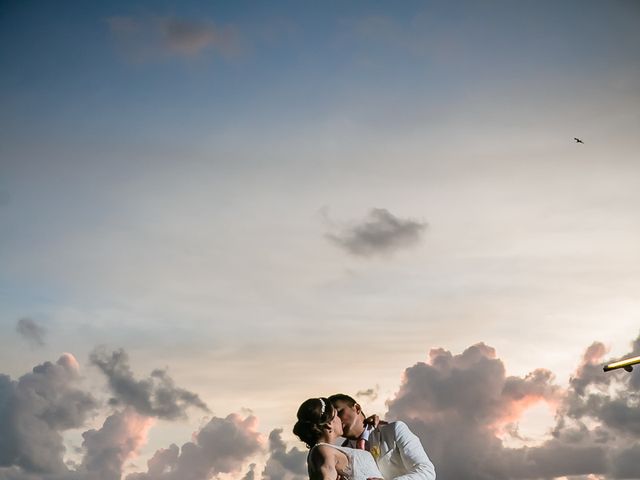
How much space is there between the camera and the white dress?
14.1 metres

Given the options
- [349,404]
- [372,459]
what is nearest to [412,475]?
[372,459]

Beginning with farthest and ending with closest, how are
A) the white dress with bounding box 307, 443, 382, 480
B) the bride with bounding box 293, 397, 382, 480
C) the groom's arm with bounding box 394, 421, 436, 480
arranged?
the groom's arm with bounding box 394, 421, 436, 480 → the white dress with bounding box 307, 443, 382, 480 → the bride with bounding box 293, 397, 382, 480

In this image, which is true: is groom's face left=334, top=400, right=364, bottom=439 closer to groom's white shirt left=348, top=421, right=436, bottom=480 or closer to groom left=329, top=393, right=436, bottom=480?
groom left=329, top=393, right=436, bottom=480

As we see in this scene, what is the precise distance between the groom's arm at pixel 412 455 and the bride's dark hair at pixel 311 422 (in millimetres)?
2198

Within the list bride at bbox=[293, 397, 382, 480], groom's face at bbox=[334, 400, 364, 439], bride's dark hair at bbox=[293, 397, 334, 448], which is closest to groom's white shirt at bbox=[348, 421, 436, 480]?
groom's face at bbox=[334, 400, 364, 439]

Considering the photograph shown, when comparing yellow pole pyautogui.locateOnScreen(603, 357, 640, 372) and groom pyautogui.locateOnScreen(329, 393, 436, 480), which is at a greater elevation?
yellow pole pyautogui.locateOnScreen(603, 357, 640, 372)

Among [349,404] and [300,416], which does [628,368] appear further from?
[300,416]

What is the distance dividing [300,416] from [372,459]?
201 centimetres

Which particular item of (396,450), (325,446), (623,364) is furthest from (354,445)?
(623,364)

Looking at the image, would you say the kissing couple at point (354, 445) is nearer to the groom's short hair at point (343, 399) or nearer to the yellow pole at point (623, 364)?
the groom's short hair at point (343, 399)

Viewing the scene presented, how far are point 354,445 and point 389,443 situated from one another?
759mm

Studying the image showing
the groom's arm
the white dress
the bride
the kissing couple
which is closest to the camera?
the bride

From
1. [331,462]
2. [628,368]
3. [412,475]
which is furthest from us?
[628,368]

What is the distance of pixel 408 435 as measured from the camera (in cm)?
1569
